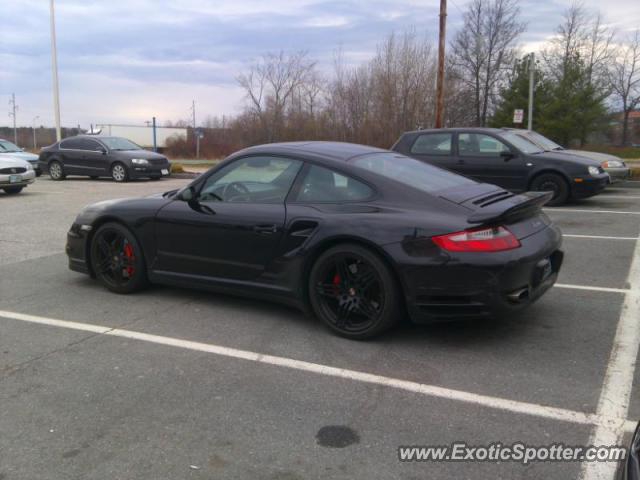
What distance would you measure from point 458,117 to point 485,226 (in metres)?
38.0

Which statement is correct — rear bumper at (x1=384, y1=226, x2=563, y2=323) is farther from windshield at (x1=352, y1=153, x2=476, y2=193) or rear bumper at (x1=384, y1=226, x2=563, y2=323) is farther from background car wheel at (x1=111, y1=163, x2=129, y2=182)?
background car wheel at (x1=111, y1=163, x2=129, y2=182)

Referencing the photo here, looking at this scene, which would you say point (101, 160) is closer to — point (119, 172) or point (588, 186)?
point (119, 172)

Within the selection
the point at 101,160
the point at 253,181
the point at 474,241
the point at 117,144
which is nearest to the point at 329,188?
the point at 253,181

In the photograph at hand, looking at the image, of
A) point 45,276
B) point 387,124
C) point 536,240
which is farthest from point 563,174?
point 387,124

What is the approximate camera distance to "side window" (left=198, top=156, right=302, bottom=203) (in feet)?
15.3

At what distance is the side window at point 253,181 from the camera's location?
4668mm

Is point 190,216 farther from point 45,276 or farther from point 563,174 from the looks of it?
point 563,174

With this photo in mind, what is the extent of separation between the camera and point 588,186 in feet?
35.5

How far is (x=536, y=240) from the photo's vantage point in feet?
13.5

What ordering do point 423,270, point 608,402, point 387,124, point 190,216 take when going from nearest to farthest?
point 608,402
point 423,270
point 190,216
point 387,124

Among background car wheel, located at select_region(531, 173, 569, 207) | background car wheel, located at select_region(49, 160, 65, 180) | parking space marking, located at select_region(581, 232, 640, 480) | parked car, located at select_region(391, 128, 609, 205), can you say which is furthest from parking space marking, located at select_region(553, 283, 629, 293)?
background car wheel, located at select_region(49, 160, 65, 180)

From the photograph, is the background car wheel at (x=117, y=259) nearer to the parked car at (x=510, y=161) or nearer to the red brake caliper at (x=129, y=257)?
the red brake caliper at (x=129, y=257)

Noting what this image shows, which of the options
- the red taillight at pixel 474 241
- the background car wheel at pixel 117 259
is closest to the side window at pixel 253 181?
the background car wheel at pixel 117 259

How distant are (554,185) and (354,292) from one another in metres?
8.20
